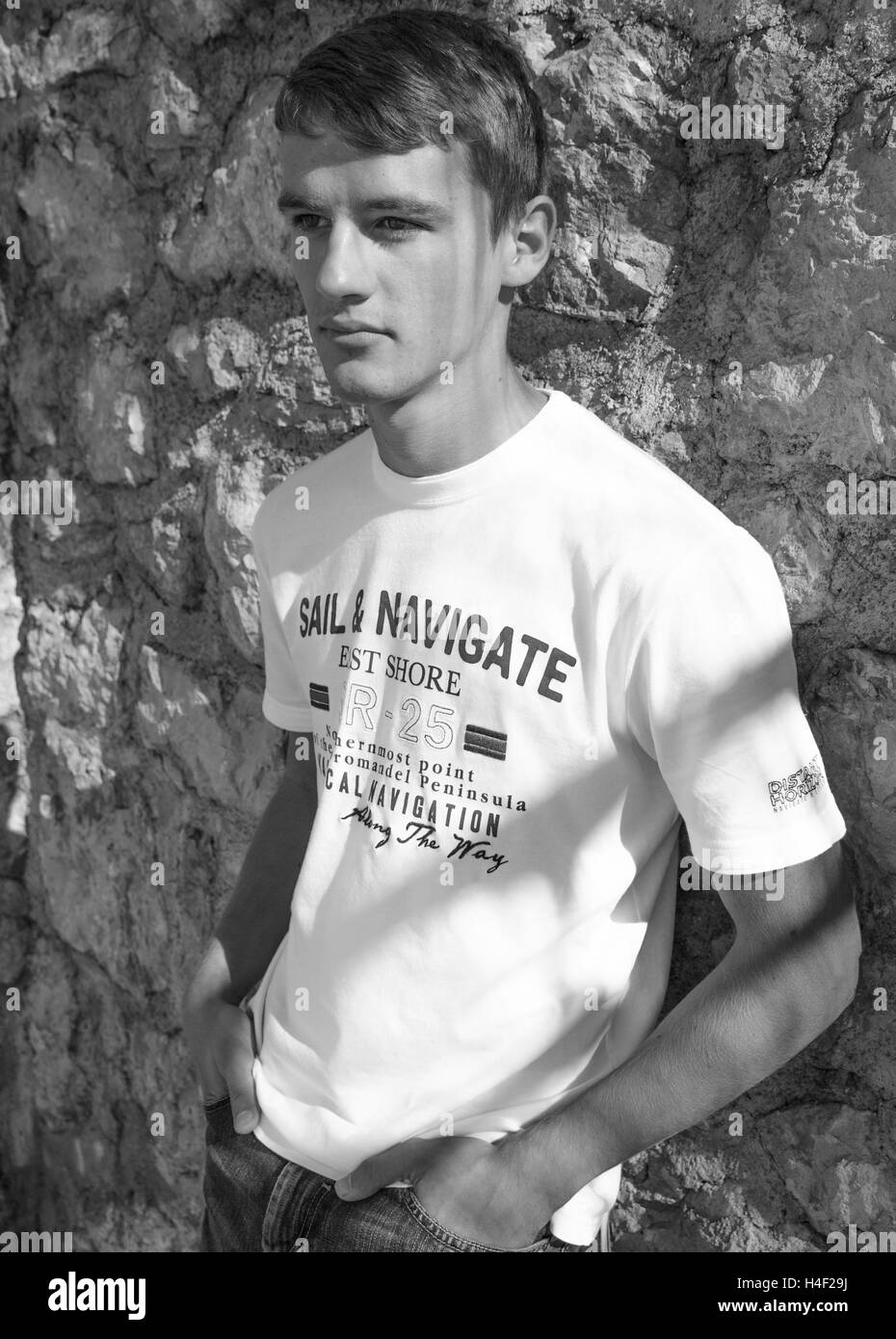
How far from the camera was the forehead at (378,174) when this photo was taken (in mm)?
1325

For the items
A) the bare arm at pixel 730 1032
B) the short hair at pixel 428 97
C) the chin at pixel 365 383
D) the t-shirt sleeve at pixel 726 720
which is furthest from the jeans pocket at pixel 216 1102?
the short hair at pixel 428 97

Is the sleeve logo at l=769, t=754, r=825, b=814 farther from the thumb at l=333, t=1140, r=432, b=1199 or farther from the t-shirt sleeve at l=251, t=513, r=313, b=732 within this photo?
the t-shirt sleeve at l=251, t=513, r=313, b=732

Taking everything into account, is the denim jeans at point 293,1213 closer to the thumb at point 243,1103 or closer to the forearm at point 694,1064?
the thumb at point 243,1103

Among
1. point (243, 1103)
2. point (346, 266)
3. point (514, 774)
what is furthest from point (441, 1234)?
point (346, 266)

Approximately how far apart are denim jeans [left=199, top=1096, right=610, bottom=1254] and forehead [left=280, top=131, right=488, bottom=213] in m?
1.10

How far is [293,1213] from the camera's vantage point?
59.1 inches

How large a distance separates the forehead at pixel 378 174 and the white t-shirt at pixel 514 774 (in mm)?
256

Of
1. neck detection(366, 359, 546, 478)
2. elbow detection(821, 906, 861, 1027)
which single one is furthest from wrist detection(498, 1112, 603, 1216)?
neck detection(366, 359, 546, 478)

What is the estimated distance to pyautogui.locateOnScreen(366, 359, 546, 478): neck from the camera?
1404 millimetres

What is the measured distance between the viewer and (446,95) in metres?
1.34

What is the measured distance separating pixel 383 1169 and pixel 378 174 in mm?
1099

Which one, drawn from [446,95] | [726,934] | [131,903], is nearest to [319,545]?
[446,95]
